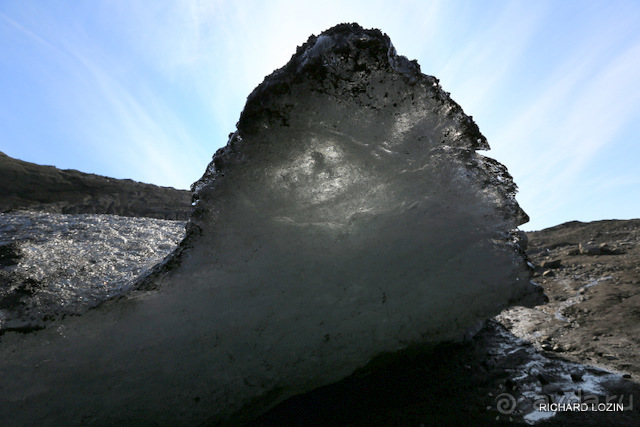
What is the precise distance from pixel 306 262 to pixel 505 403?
1.25m

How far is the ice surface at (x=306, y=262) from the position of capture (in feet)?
5.49

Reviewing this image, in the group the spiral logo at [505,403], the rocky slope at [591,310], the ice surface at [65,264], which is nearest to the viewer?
the ice surface at [65,264]

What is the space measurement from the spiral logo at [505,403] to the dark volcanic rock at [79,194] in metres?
7.30

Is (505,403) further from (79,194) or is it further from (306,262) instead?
(79,194)

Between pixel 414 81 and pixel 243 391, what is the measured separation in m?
1.82

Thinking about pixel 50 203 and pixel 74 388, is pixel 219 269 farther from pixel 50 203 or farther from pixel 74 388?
pixel 50 203

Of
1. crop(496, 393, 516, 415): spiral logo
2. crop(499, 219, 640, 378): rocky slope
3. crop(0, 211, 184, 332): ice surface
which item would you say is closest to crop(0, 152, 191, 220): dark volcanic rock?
crop(0, 211, 184, 332): ice surface

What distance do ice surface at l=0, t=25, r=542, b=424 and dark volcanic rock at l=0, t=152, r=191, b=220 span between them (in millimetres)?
6670

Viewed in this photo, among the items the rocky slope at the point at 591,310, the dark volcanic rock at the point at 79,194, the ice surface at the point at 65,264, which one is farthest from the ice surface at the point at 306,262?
the dark volcanic rock at the point at 79,194

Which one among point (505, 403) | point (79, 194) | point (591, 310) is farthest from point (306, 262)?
point (79, 194)

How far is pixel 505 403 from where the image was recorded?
1844 mm

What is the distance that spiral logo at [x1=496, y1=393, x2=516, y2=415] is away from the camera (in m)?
1.77

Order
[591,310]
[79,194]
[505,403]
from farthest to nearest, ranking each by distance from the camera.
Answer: [79,194] < [591,310] < [505,403]

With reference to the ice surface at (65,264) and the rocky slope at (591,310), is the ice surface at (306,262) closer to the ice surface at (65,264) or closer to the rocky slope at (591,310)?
the ice surface at (65,264)
